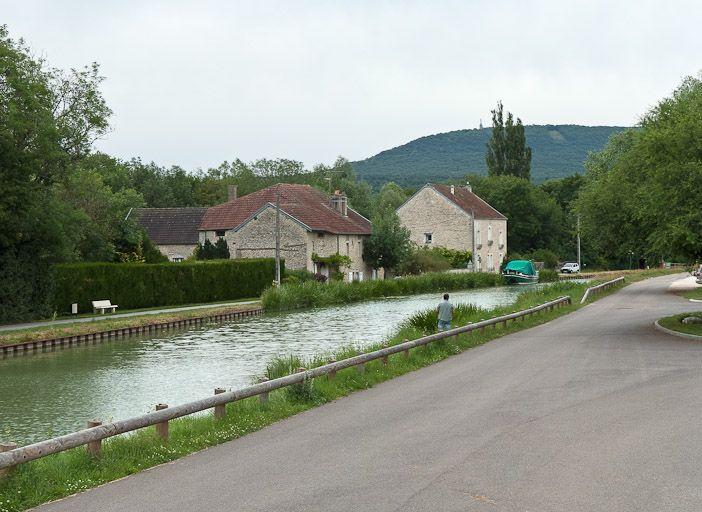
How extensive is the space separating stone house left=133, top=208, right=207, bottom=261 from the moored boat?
2990 centimetres

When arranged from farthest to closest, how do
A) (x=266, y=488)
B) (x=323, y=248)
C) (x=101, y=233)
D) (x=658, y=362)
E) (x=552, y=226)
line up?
1. (x=552, y=226)
2. (x=323, y=248)
3. (x=101, y=233)
4. (x=658, y=362)
5. (x=266, y=488)

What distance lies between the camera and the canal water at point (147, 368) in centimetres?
1903

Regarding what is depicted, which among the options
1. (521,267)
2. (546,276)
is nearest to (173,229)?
(521,267)

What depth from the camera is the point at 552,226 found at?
121 m

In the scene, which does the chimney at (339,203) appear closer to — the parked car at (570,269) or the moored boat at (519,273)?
the moored boat at (519,273)

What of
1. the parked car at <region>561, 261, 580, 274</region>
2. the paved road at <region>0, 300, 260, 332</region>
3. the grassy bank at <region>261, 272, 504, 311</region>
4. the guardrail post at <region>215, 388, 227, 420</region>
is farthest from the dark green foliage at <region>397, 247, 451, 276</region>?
the guardrail post at <region>215, 388, 227, 420</region>

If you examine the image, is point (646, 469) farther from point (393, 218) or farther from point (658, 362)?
point (393, 218)

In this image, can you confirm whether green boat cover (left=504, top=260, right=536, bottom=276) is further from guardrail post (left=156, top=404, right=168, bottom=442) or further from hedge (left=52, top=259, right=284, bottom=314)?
guardrail post (left=156, top=404, right=168, bottom=442)

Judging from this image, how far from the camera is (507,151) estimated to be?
5128 inches

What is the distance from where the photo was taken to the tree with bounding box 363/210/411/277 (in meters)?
82.1

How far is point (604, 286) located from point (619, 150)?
21.1m

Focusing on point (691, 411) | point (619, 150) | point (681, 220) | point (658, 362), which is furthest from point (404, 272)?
point (691, 411)

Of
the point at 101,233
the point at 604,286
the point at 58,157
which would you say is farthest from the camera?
Result: the point at 604,286

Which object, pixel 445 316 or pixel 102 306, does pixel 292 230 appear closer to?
pixel 102 306
